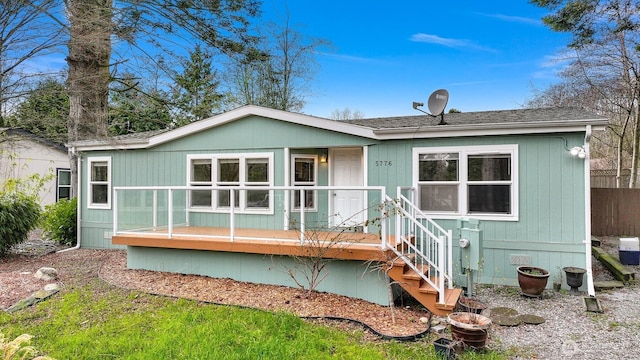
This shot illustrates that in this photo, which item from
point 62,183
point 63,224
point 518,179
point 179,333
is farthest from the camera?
point 62,183

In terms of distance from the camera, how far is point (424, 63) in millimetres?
17531

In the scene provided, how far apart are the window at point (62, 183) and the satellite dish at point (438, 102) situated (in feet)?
50.7

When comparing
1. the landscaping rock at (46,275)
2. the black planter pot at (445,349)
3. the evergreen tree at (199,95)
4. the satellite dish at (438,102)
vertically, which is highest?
the evergreen tree at (199,95)

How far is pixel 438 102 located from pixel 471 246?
299 cm

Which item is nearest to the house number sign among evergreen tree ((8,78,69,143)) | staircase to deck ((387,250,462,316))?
staircase to deck ((387,250,462,316))

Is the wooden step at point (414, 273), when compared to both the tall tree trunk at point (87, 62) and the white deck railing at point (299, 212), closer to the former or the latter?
the white deck railing at point (299, 212)

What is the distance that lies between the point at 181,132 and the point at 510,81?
16.1 m

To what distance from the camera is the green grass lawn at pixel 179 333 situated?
3893 mm

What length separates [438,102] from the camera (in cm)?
748

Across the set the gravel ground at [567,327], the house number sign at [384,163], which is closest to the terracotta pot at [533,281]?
the gravel ground at [567,327]

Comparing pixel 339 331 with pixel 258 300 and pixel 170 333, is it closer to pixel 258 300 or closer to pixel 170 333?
pixel 258 300

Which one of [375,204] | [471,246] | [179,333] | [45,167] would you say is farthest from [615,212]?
[45,167]

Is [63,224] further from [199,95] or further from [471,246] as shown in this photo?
[199,95]

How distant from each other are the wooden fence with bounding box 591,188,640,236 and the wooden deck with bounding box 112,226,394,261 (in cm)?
934
